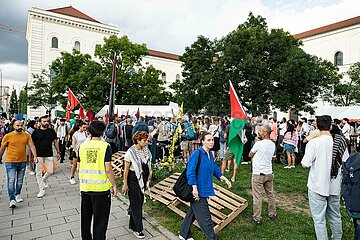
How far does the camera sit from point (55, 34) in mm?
45594

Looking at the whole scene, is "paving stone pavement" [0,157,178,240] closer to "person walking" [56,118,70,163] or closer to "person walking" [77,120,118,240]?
"person walking" [77,120,118,240]

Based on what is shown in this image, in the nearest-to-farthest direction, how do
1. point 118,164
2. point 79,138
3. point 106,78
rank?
point 79,138, point 118,164, point 106,78

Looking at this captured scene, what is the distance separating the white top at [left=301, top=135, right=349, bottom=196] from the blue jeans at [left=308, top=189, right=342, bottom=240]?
0.12 metres

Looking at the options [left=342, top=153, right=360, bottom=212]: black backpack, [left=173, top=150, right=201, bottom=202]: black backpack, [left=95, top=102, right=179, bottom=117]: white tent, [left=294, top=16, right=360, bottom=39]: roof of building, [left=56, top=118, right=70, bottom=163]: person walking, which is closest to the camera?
[left=342, top=153, right=360, bottom=212]: black backpack

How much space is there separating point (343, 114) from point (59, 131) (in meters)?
19.5

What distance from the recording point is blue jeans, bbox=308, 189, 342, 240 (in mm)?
3928

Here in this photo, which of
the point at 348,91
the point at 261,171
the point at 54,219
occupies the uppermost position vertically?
the point at 348,91

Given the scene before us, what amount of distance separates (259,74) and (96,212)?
20.3m

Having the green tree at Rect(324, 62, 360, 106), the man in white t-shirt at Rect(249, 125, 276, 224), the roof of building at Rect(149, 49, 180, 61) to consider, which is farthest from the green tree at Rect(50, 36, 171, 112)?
the roof of building at Rect(149, 49, 180, 61)

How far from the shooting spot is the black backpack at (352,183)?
3480 mm

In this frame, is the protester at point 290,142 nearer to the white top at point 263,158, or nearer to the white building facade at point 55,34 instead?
the white top at point 263,158

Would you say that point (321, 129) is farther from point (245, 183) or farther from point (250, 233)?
point (245, 183)

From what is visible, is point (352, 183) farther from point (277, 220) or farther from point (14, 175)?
point (14, 175)

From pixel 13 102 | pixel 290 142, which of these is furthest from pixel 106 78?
pixel 13 102
